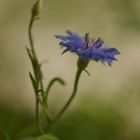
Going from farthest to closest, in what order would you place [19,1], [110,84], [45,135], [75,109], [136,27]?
[110,84] → [19,1] → [75,109] → [136,27] → [45,135]

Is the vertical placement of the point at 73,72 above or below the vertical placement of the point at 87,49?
below

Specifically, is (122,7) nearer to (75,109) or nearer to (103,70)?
(75,109)

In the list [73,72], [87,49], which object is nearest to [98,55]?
[87,49]

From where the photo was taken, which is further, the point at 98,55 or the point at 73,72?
the point at 73,72

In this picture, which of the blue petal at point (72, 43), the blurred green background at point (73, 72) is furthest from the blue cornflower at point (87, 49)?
the blurred green background at point (73, 72)

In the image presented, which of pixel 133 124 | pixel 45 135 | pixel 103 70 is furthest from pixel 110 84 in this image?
pixel 45 135

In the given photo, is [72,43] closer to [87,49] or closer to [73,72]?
[87,49]
